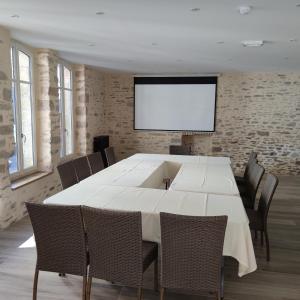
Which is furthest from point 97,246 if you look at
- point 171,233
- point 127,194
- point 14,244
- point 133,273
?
point 14,244

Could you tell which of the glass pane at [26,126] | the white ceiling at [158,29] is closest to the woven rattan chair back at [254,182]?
the white ceiling at [158,29]

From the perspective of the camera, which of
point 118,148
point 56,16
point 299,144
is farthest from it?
point 118,148

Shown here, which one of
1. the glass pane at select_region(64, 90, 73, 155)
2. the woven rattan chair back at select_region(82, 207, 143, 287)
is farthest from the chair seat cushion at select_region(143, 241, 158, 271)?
the glass pane at select_region(64, 90, 73, 155)

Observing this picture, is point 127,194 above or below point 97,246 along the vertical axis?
above

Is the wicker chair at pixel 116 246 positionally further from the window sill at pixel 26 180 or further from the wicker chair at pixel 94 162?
the window sill at pixel 26 180

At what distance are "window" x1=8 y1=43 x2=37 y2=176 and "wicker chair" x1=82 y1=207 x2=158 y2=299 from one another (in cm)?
289

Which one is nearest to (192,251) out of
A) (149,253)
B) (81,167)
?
(149,253)

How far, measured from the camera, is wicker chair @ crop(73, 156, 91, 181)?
13.2 ft

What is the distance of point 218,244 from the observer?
2074 millimetres

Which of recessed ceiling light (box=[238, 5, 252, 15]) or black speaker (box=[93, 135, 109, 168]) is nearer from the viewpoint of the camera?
recessed ceiling light (box=[238, 5, 252, 15])

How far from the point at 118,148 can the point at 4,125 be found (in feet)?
15.4

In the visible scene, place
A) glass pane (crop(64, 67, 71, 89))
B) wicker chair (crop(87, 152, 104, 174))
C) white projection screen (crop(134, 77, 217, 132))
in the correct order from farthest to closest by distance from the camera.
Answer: white projection screen (crop(134, 77, 217, 132)), glass pane (crop(64, 67, 71, 89)), wicker chair (crop(87, 152, 104, 174))

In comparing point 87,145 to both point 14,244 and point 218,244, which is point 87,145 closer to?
point 14,244

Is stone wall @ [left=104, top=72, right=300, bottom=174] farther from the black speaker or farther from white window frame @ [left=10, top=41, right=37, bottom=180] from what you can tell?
white window frame @ [left=10, top=41, right=37, bottom=180]
